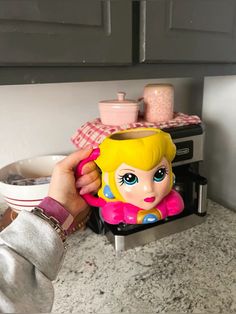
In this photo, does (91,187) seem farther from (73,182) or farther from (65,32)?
(65,32)

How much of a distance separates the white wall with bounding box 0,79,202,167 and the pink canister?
23cm

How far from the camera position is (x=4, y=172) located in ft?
2.56

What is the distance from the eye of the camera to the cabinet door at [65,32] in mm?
472

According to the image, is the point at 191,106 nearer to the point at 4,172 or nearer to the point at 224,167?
Result: the point at 224,167

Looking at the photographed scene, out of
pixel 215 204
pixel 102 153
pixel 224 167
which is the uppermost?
pixel 102 153

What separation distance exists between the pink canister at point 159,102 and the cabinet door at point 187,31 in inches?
4.2

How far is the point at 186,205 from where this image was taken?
77cm

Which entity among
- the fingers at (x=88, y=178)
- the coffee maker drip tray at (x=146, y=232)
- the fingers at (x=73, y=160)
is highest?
the fingers at (x=73, y=160)

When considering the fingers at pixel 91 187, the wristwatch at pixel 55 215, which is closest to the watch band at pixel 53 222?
the wristwatch at pixel 55 215

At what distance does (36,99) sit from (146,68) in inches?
15.0

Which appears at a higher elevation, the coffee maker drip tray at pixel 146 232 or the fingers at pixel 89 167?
the fingers at pixel 89 167

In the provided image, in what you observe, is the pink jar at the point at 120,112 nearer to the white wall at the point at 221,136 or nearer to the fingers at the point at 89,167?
the fingers at the point at 89,167

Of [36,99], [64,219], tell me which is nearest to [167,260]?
[64,219]

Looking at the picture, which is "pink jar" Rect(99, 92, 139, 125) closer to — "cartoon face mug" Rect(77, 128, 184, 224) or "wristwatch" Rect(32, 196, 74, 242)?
"cartoon face mug" Rect(77, 128, 184, 224)
